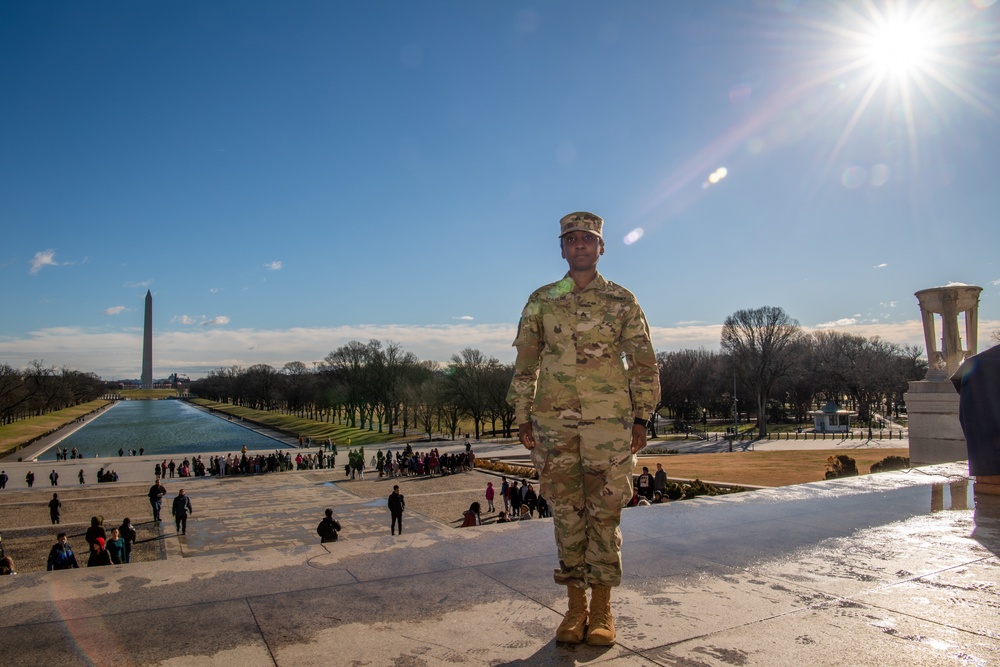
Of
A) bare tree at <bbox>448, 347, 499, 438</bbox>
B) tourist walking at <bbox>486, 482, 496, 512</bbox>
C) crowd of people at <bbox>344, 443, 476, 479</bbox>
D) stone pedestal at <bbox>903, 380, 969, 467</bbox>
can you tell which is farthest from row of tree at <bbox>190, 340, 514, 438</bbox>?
stone pedestal at <bbox>903, 380, 969, 467</bbox>

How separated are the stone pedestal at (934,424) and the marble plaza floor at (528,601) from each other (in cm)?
991

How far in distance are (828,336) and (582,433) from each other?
4219 inches

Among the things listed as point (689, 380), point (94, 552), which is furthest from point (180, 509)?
point (689, 380)

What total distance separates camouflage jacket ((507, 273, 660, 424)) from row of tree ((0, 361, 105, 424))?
96095 millimetres

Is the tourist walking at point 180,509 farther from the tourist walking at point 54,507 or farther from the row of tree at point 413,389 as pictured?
the row of tree at point 413,389

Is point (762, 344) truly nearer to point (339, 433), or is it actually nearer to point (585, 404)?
point (339, 433)

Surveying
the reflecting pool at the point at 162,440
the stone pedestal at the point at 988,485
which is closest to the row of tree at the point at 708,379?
the reflecting pool at the point at 162,440

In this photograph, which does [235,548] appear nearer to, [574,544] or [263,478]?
[574,544]

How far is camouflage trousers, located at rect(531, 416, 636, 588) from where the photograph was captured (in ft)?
10.9

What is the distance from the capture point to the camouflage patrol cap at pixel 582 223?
3611mm

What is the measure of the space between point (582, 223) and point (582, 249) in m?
0.16

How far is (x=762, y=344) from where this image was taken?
219ft

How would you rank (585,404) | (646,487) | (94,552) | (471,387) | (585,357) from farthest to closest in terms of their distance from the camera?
(471,387) → (646,487) → (94,552) → (585,357) → (585,404)

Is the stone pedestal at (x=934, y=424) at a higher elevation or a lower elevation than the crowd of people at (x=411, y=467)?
higher
